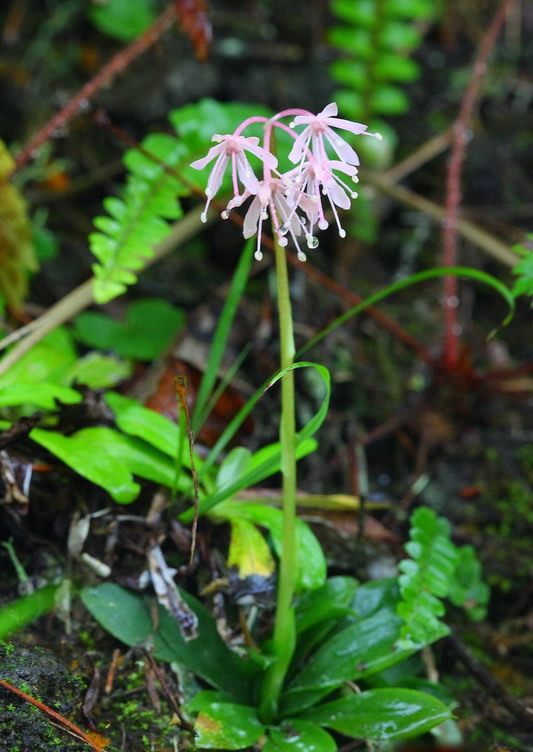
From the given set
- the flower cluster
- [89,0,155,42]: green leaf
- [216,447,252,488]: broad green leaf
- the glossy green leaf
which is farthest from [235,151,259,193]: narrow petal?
[89,0,155,42]: green leaf

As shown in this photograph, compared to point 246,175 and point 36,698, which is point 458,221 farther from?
point 36,698

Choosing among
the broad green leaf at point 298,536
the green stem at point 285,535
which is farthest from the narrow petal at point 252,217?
the broad green leaf at point 298,536

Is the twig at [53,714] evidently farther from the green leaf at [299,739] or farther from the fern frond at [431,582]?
the fern frond at [431,582]

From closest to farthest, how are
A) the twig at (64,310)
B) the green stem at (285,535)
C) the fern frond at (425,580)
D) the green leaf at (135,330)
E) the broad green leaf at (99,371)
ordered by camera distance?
the green stem at (285,535) → the fern frond at (425,580) → the twig at (64,310) → the broad green leaf at (99,371) → the green leaf at (135,330)

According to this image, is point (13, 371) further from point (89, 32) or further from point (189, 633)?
point (89, 32)

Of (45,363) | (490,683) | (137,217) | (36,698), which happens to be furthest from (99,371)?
(490,683)

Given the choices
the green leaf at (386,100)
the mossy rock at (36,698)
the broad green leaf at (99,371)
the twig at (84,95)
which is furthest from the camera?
the green leaf at (386,100)

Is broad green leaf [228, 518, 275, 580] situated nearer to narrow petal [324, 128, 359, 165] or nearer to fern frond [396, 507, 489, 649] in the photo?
fern frond [396, 507, 489, 649]
